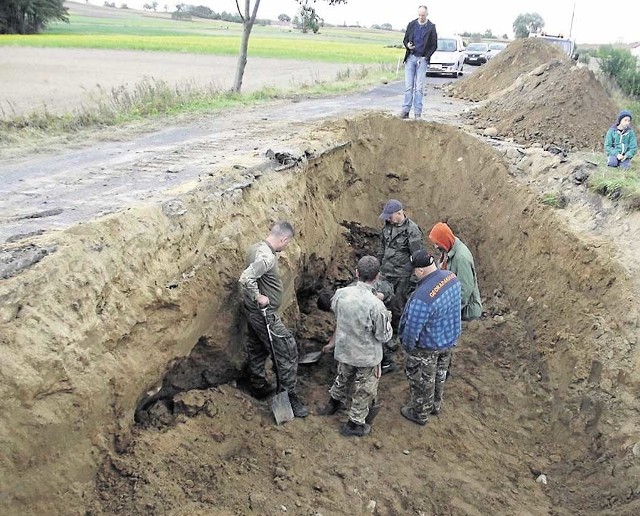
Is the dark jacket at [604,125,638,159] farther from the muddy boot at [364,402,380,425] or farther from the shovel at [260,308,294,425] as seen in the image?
the shovel at [260,308,294,425]

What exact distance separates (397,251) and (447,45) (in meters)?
20.1

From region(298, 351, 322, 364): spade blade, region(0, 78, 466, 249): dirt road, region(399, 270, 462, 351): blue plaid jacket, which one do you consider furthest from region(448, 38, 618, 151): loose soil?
region(298, 351, 322, 364): spade blade

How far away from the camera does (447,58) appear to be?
24484 millimetres

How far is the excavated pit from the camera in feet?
15.2

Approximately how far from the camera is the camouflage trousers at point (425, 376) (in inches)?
249

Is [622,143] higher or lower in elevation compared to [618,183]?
higher

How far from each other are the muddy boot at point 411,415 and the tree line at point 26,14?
4929 centimetres

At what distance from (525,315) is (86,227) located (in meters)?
6.07

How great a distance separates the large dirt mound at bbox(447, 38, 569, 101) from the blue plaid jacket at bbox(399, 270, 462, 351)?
12696mm

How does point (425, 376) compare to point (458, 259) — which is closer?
point (425, 376)

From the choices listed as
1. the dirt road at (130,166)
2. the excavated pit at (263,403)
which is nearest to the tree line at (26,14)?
the dirt road at (130,166)

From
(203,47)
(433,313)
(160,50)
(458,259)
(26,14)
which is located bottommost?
(433,313)

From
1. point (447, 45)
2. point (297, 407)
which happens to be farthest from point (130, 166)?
point (447, 45)

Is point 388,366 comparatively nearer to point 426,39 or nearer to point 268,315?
point 268,315
